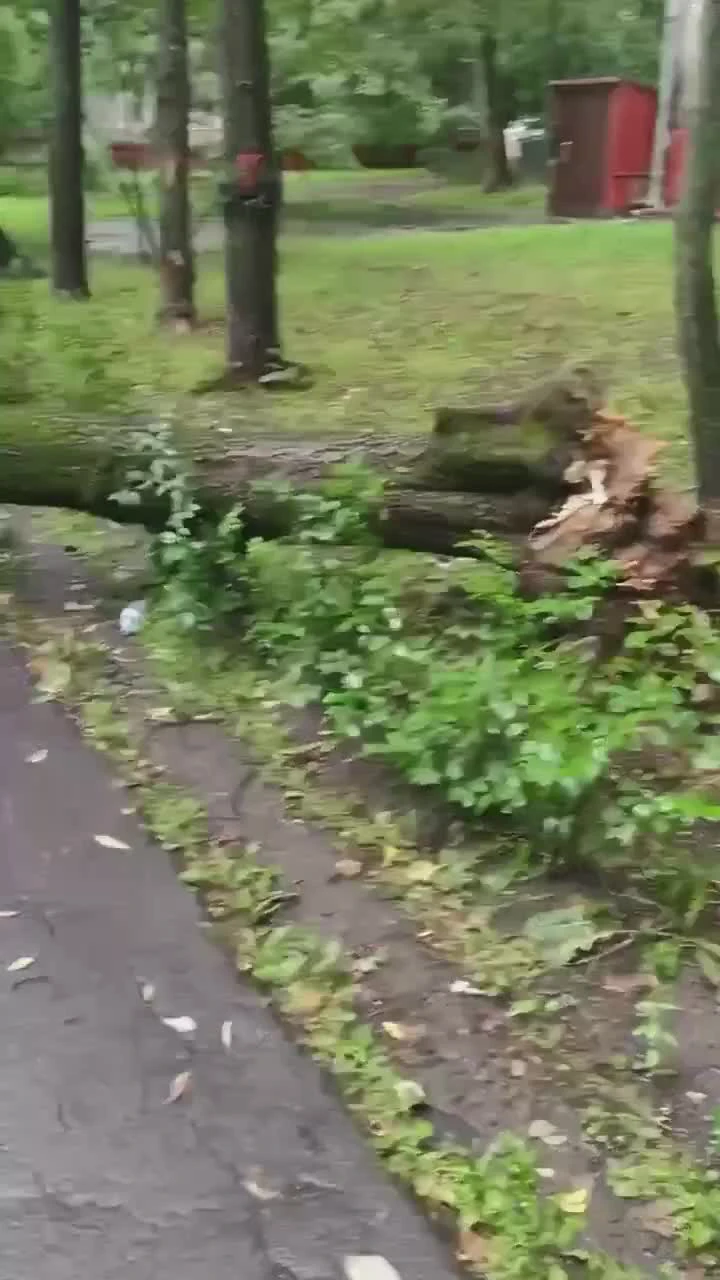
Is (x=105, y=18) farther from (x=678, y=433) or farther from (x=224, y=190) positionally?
(x=678, y=433)

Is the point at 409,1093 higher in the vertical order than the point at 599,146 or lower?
lower

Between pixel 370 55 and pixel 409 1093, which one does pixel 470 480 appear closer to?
pixel 409 1093

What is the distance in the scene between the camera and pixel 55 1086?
2.86 meters

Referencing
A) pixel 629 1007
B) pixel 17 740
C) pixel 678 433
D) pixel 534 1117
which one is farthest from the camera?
pixel 678 433

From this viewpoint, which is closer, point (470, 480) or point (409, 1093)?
point (409, 1093)

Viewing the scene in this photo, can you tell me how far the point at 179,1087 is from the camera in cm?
285

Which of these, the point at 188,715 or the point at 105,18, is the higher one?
the point at 105,18

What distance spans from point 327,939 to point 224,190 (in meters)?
6.16

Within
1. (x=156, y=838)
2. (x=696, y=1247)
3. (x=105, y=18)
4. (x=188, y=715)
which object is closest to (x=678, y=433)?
(x=188, y=715)

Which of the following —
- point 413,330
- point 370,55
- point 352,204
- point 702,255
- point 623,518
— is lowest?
point 413,330

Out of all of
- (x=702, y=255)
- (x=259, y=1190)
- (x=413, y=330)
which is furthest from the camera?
(x=413, y=330)

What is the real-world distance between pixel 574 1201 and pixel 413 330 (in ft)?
29.4

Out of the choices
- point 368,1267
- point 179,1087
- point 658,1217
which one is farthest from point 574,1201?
point 179,1087

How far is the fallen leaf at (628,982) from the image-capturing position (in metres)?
3.10
